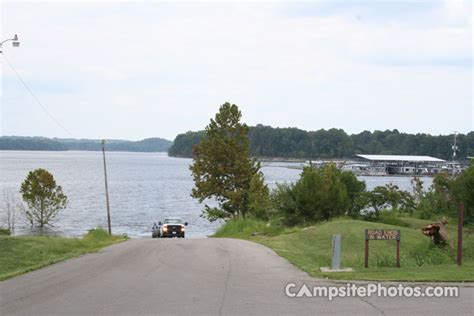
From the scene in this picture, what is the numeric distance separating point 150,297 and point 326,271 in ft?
16.9

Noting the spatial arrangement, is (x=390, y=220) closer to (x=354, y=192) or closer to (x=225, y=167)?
(x=354, y=192)

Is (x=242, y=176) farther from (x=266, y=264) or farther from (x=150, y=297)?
(x=150, y=297)

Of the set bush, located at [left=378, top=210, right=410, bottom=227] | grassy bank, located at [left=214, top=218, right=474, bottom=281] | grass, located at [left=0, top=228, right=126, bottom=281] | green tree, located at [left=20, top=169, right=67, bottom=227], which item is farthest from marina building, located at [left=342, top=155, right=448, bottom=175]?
grass, located at [left=0, top=228, right=126, bottom=281]

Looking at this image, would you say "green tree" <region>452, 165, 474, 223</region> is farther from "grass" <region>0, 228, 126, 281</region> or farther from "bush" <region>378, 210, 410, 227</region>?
"grass" <region>0, 228, 126, 281</region>

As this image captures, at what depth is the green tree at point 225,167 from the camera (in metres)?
52.8

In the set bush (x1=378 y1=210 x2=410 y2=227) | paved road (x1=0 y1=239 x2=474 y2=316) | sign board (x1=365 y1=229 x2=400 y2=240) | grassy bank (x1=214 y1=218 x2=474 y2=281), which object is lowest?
bush (x1=378 y1=210 x2=410 y2=227)

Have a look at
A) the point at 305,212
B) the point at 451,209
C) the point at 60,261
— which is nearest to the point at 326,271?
the point at 60,261

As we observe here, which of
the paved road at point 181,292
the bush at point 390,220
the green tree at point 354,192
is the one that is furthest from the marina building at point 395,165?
the paved road at point 181,292

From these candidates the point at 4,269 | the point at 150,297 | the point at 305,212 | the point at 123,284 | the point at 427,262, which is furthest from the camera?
the point at 305,212

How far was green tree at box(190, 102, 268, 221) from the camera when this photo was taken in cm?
5284

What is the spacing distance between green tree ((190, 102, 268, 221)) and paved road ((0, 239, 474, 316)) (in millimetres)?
33444

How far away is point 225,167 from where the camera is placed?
5328 cm

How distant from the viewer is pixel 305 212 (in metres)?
37.4

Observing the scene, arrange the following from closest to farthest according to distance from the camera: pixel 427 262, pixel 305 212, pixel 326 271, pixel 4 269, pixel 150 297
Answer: pixel 150 297 < pixel 326 271 < pixel 4 269 < pixel 427 262 < pixel 305 212
